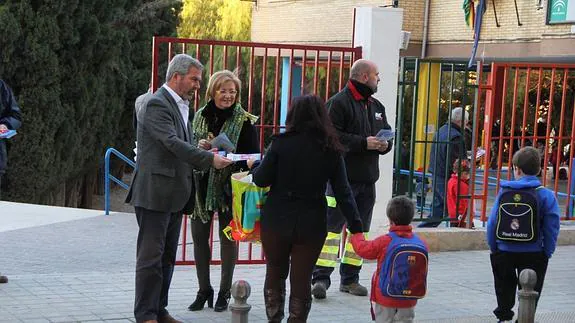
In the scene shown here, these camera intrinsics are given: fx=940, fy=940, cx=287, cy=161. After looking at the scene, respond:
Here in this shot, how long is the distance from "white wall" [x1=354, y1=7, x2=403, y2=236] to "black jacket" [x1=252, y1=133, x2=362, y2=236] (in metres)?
3.35

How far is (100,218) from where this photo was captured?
41.8 feet

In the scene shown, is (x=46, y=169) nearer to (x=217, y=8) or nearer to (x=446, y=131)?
(x=446, y=131)

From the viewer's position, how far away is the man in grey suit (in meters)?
6.28

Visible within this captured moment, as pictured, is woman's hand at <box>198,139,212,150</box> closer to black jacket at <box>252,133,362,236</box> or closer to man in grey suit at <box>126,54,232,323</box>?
man in grey suit at <box>126,54,232,323</box>

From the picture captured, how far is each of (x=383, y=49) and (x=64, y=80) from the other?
520 inches

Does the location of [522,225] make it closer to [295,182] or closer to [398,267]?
[398,267]

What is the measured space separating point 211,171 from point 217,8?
100.0 feet

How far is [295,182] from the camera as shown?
621 cm

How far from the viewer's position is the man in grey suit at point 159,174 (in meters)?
6.28

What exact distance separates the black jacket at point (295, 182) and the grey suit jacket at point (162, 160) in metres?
0.45

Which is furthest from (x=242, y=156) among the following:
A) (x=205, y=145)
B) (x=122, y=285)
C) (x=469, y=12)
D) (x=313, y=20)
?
(x=313, y=20)

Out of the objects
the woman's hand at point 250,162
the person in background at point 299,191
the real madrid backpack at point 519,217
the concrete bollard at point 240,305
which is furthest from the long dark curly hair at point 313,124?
the concrete bollard at point 240,305

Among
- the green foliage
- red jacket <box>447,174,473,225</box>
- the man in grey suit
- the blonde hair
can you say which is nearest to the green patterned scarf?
the blonde hair

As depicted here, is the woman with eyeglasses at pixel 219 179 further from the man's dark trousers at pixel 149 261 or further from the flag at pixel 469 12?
the flag at pixel 469 12
